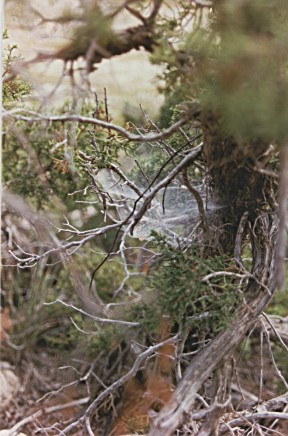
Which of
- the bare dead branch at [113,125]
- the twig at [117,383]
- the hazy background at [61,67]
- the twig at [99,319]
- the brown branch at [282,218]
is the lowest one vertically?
the twig at [117,383]

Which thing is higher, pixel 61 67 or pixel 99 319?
pixel 61 67

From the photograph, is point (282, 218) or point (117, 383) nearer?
point (282, 218)

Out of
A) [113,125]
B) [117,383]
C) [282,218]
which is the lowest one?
[117,383]

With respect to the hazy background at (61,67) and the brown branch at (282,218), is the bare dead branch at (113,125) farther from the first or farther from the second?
the brown branch at (282,218)

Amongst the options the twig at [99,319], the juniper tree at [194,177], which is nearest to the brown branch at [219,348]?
the juniper tree at [194,177]

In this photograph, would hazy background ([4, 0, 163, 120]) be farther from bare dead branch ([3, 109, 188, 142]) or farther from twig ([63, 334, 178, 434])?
twig ([63, 334, 178, 434])

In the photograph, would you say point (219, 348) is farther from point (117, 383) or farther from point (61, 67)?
point (61, 67)

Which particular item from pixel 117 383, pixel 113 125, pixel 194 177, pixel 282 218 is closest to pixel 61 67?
pixel 113 125

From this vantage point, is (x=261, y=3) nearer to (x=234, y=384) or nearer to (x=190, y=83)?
(x=190, y=83)

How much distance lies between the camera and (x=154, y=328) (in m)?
1.12

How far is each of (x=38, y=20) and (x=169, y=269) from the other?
13.7 inches

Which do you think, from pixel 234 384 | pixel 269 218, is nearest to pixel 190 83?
pixel 269 218

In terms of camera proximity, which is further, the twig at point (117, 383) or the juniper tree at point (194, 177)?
the twig at point (117, 383)

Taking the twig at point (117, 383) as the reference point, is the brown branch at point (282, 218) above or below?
above
